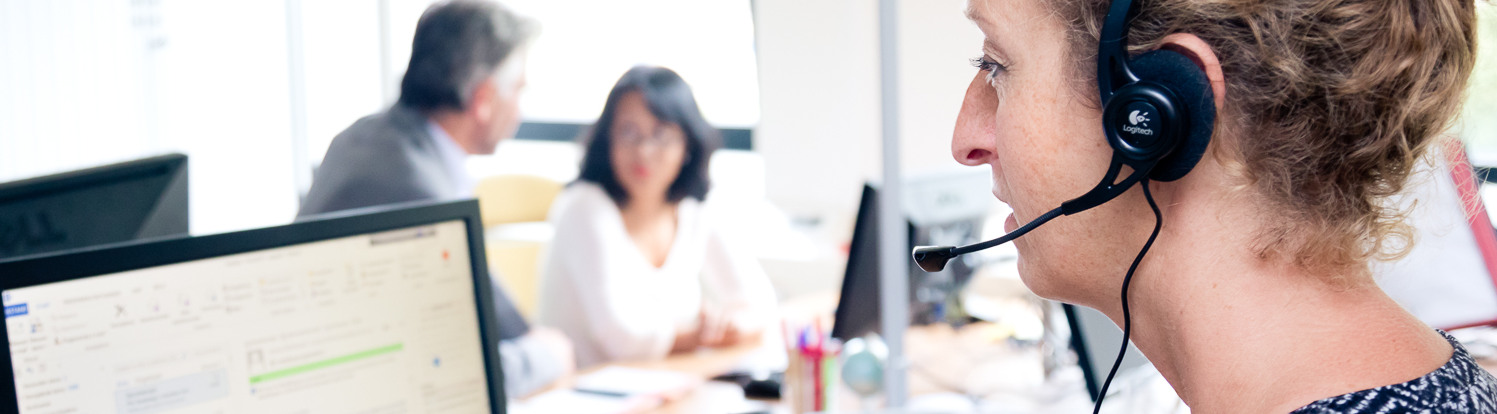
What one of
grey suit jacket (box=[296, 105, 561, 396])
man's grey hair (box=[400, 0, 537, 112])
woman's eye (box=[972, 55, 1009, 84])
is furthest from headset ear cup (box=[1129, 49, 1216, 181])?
man's grey hair (box=[400, 0, 537, 112])

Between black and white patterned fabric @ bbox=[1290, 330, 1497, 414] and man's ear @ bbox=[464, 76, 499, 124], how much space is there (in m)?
1.73

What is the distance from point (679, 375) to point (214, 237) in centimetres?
116

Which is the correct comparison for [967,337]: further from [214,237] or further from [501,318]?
[214,237]

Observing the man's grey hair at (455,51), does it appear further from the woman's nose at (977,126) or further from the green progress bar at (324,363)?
the woman's nose at (977,126)

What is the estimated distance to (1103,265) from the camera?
65cm

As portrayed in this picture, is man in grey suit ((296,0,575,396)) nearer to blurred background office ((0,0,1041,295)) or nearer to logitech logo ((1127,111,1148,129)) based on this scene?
blurred background office ((0,0,1041,295))

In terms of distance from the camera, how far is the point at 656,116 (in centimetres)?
233

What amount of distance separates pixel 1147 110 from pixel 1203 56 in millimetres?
47

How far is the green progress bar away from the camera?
77 centimetres

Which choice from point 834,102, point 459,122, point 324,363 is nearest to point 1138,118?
point 324,363

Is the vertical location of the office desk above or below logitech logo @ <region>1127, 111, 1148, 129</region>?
below

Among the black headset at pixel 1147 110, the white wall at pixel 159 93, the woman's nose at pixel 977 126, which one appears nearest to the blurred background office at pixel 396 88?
the white wall at pixel 159 93

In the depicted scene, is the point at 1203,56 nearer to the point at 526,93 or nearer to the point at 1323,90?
the point at 1323,90

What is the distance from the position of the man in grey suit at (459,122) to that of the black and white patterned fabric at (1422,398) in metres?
1.45
